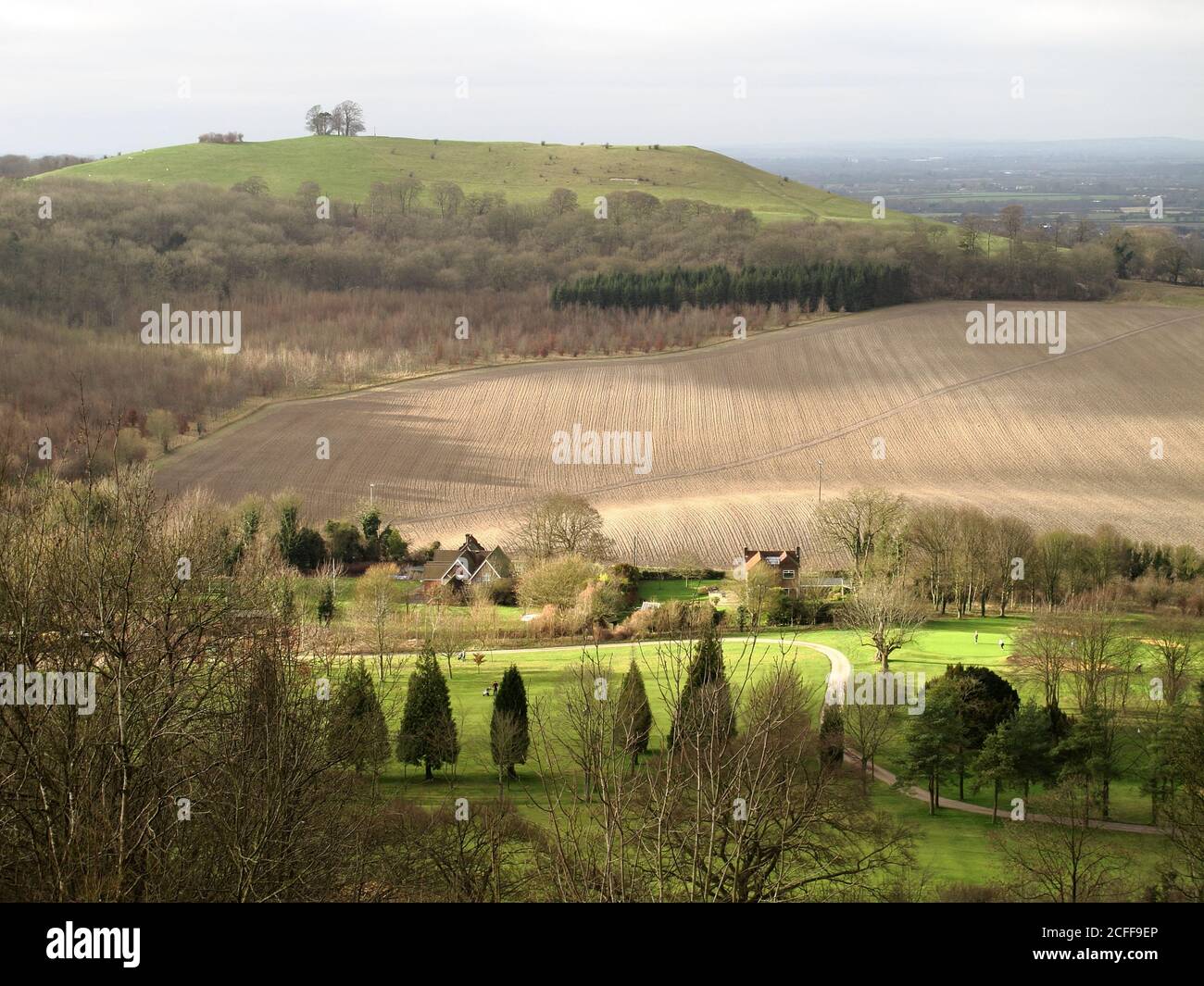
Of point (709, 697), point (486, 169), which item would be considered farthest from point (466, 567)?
point (486, 169)

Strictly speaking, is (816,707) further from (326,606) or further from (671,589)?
(671,589)

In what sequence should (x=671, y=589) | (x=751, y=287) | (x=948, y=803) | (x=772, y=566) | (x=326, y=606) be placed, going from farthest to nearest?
(x=751, y=287), (x=671, y=589), (x=772, y=566), (x=326, y=606), (x=948, y=803)

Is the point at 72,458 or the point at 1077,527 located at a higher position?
the point at 72,458

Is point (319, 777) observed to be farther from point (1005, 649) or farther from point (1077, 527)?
point (1077, 527)

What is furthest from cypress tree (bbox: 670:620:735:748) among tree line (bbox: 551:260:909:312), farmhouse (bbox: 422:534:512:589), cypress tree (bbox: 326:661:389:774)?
tree line (bbox: 551:260:909:312)

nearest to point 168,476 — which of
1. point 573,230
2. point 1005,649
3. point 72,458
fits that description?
point 72,458

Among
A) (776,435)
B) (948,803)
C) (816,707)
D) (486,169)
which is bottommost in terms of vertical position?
Result: (948,803)
